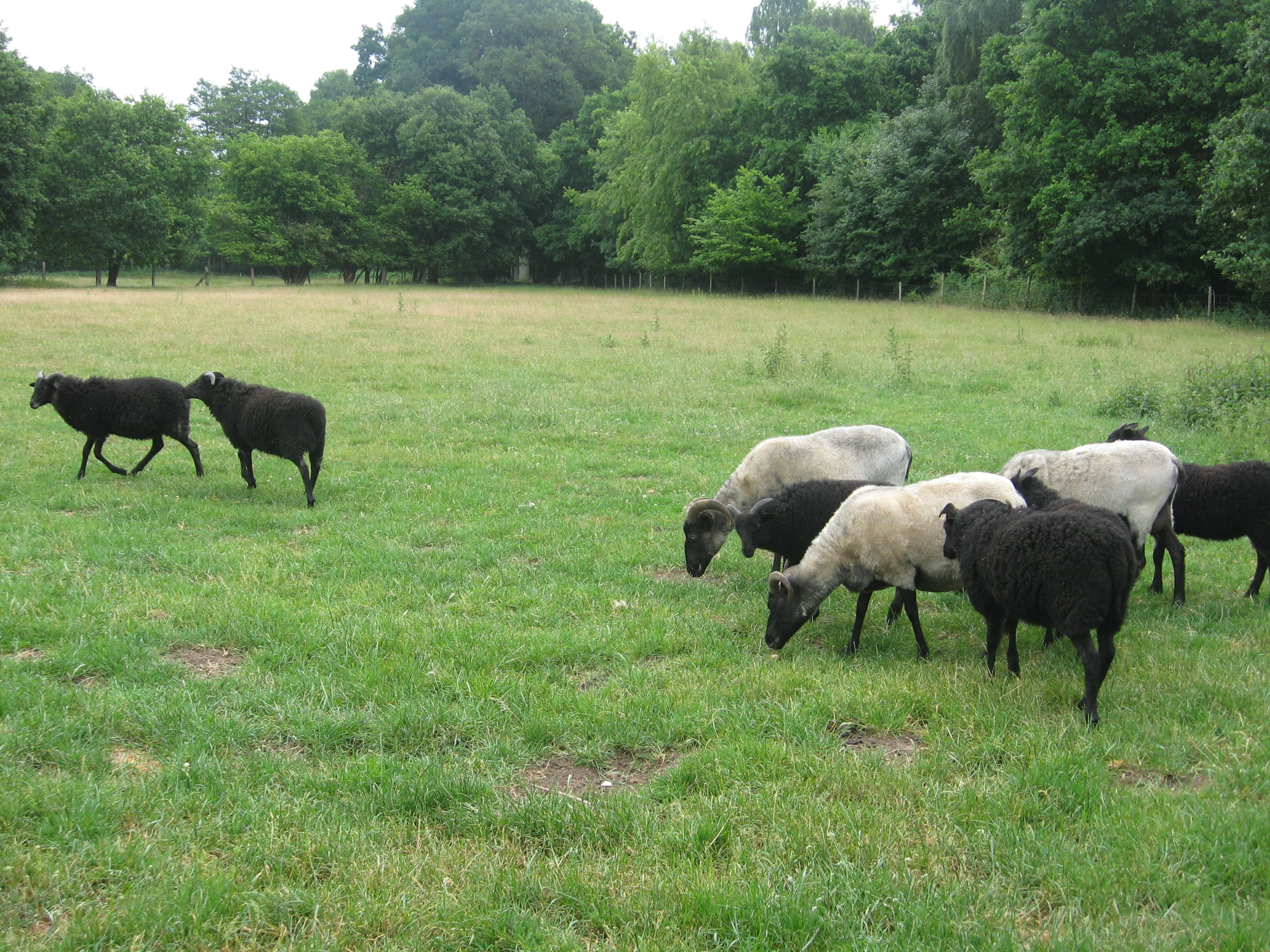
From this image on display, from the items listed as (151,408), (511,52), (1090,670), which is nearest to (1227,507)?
(1090,670)

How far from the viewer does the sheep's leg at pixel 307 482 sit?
996 cm

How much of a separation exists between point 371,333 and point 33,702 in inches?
890

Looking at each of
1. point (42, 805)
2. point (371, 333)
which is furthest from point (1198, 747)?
point (371, 333)

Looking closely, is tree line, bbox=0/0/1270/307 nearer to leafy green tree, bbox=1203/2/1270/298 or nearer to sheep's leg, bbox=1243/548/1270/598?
leafy green tree, bbox=1203/2/1270/298

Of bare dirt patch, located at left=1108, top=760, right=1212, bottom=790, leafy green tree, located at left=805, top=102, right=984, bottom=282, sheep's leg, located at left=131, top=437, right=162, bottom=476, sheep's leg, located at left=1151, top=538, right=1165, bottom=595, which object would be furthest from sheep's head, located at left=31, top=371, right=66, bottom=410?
leafy green tree, located at left=805, top=102, right=984, bottom=282

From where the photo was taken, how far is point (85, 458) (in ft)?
36.6

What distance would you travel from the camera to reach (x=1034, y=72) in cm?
3409

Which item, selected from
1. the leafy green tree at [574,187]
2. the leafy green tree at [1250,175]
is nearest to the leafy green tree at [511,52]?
the leafy green tree at [574,187]

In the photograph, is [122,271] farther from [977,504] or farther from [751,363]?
[977,504]

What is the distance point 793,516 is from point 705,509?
77cm

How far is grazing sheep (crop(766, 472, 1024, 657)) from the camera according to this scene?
6.33 m

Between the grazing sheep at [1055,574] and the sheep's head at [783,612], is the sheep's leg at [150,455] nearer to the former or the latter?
the sheep's head at [783,612]

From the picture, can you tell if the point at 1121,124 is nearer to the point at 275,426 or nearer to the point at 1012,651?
the point at 275,426

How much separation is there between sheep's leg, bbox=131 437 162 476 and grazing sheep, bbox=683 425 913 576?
23.6ft
